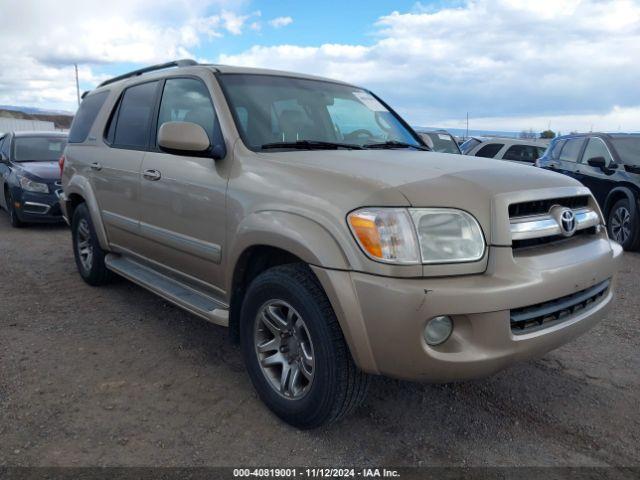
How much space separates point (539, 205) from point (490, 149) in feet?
31.7

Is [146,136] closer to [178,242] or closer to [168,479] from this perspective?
[178,242]

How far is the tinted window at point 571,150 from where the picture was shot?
8.65m

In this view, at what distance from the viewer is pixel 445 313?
2.18 m

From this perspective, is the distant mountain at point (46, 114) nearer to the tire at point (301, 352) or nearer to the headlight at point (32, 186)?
the headlight at point (32, 186)

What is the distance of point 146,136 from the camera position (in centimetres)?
398

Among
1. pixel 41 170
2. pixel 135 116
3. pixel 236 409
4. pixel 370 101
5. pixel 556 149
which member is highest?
pixel 370 101

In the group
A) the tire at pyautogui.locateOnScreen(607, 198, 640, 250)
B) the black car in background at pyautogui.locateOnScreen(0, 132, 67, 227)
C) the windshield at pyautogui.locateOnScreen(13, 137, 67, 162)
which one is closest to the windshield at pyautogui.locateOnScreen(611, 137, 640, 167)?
the tire at pyautogui.locateOnScreen(607, 198, 640, 250)

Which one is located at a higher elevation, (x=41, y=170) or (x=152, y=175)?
(x=152, y=175)

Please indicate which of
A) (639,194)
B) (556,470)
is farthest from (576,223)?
(639,194)

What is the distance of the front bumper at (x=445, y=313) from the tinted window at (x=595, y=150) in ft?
21.1

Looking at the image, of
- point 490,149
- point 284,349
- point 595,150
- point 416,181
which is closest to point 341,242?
point 416,181

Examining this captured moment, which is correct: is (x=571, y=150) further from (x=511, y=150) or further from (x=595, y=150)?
(x=511, y=150)

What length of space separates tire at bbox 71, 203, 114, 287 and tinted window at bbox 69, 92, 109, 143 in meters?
0.69

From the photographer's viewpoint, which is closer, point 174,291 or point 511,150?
point 174,291
